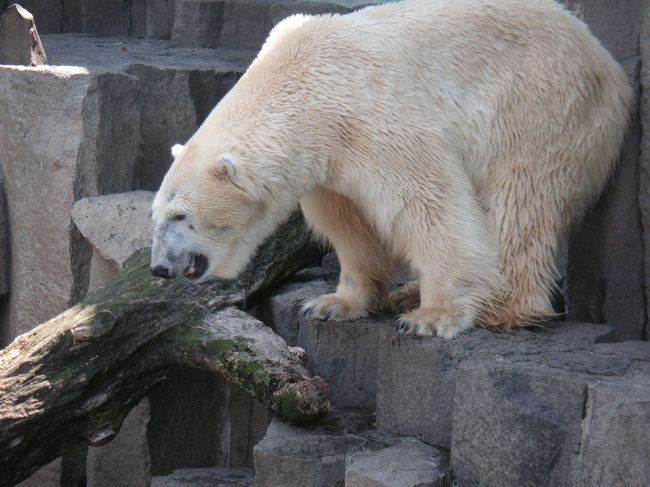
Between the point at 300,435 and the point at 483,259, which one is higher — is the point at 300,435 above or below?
below

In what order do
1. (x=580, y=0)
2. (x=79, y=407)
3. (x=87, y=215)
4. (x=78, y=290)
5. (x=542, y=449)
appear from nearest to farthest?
1. (x=542, y=449)
2. (x=79, y=407)
3. (x=580, y=0)
4. (x=87, y=215)
5. (x=78, y=290)

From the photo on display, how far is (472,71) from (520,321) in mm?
1082

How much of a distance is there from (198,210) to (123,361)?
2.94 feet

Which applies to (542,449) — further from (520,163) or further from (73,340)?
(73,340)

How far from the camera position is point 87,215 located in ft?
19.8

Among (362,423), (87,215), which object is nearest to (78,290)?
(87,215)

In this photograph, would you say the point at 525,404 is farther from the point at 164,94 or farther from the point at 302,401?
the point at 164,94

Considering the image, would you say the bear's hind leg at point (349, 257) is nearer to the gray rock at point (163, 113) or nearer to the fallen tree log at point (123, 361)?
the fallen tree log at point (123, 361)

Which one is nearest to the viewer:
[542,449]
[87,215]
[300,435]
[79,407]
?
[542,449]

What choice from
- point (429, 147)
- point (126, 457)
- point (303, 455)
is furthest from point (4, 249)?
point (429, 147)

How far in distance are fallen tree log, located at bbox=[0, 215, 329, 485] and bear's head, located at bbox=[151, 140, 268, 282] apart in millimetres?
480

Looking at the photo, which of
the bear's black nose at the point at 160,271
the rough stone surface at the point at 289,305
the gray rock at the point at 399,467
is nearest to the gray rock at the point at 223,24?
the rough stone surface at the point at 289,305

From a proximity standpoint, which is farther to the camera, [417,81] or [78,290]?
[78,290]

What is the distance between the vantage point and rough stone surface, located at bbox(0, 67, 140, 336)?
6.21m
